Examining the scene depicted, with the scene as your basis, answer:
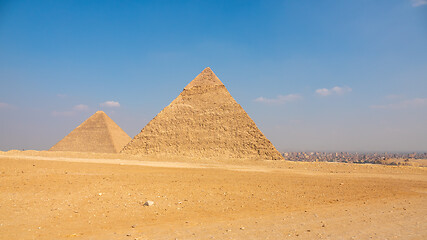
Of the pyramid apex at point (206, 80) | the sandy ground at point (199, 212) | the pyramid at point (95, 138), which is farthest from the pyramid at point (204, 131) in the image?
the sandy ground at point (199, 212)

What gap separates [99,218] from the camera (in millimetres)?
6250

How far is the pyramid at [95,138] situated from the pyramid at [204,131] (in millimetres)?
12056

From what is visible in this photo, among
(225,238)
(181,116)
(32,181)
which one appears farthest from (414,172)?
(181,116)

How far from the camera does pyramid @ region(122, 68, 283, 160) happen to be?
3747 centimetres

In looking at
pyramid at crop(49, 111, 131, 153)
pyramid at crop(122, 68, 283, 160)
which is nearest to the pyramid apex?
pyramid at crop(122, 68, 283, 160)

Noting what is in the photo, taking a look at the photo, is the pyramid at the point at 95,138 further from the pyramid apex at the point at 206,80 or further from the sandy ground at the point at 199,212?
the sandy ground at the point at 199,212

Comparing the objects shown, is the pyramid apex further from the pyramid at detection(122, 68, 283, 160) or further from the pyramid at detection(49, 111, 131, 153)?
the pyramid at detection(49, 111, 131, 153)

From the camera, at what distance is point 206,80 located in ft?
163

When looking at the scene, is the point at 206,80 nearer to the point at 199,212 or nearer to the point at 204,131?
the point at 204,131

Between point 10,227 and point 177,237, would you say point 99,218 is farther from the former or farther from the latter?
point 177,237

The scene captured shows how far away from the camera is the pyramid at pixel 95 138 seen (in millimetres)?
53122

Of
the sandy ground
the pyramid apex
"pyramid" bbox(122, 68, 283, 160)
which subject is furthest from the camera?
the pyramid apex

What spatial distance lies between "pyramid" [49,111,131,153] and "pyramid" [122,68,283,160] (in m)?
12.1

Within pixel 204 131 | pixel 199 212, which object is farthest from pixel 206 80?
pixel 199 212
